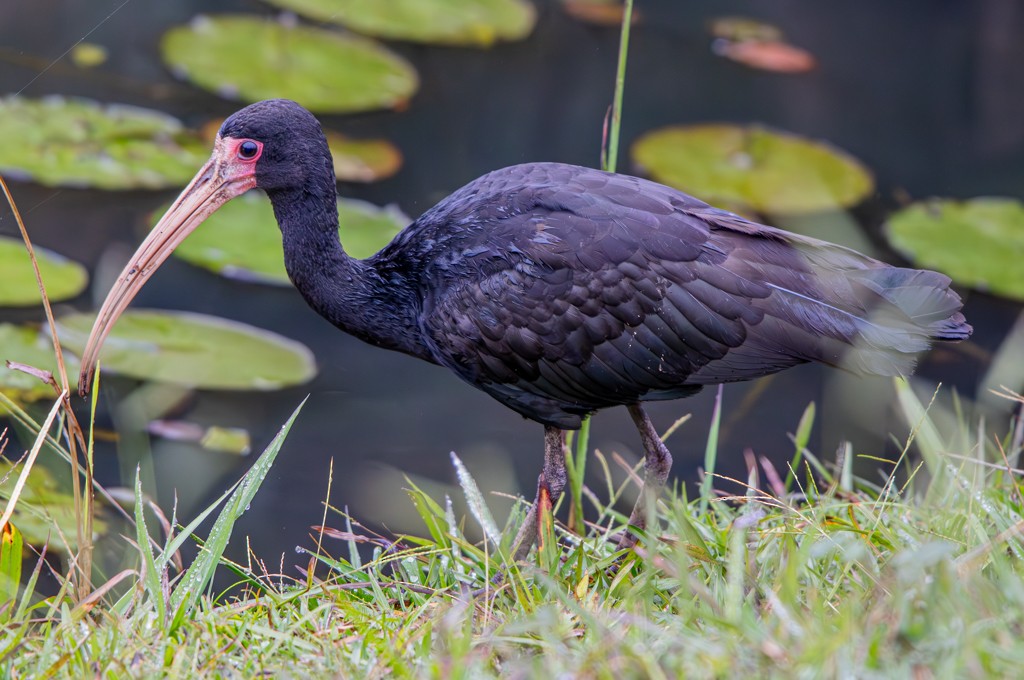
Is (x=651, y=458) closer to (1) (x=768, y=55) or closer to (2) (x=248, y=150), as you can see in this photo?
(2) (x=248, y=150)

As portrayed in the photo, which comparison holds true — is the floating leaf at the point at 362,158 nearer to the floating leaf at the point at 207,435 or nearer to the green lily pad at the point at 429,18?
the green lily pad at the point at 429,18

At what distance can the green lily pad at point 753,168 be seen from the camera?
6.50 m

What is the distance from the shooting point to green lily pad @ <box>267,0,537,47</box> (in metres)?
7.27

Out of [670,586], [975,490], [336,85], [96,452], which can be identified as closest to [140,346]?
[96,452]

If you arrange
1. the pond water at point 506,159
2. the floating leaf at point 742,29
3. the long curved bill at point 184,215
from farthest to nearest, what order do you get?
the floating leaf at point 742,29 < the pond water at point 506,159 < the long curved bill at point 184,215

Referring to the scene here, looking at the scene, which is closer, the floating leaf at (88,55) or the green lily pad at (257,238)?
the green lily pad at (257,238)

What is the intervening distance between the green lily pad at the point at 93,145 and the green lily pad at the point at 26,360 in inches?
36.9

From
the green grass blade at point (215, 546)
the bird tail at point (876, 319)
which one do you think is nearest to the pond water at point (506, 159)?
the green grass blade at point (215, 546)

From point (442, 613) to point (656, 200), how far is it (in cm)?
145

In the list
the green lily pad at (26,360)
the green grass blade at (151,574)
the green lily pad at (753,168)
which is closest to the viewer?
the green grass blade at (151,574)

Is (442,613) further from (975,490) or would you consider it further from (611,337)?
(975,490)

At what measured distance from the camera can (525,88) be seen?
7363 mm

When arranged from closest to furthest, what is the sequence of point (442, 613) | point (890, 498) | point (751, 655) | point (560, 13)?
point (751, 655) < point (442, 613) < point (890, 498) < point (560, 13)

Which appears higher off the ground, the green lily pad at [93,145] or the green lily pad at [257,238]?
the green lily pad at [93,145]
